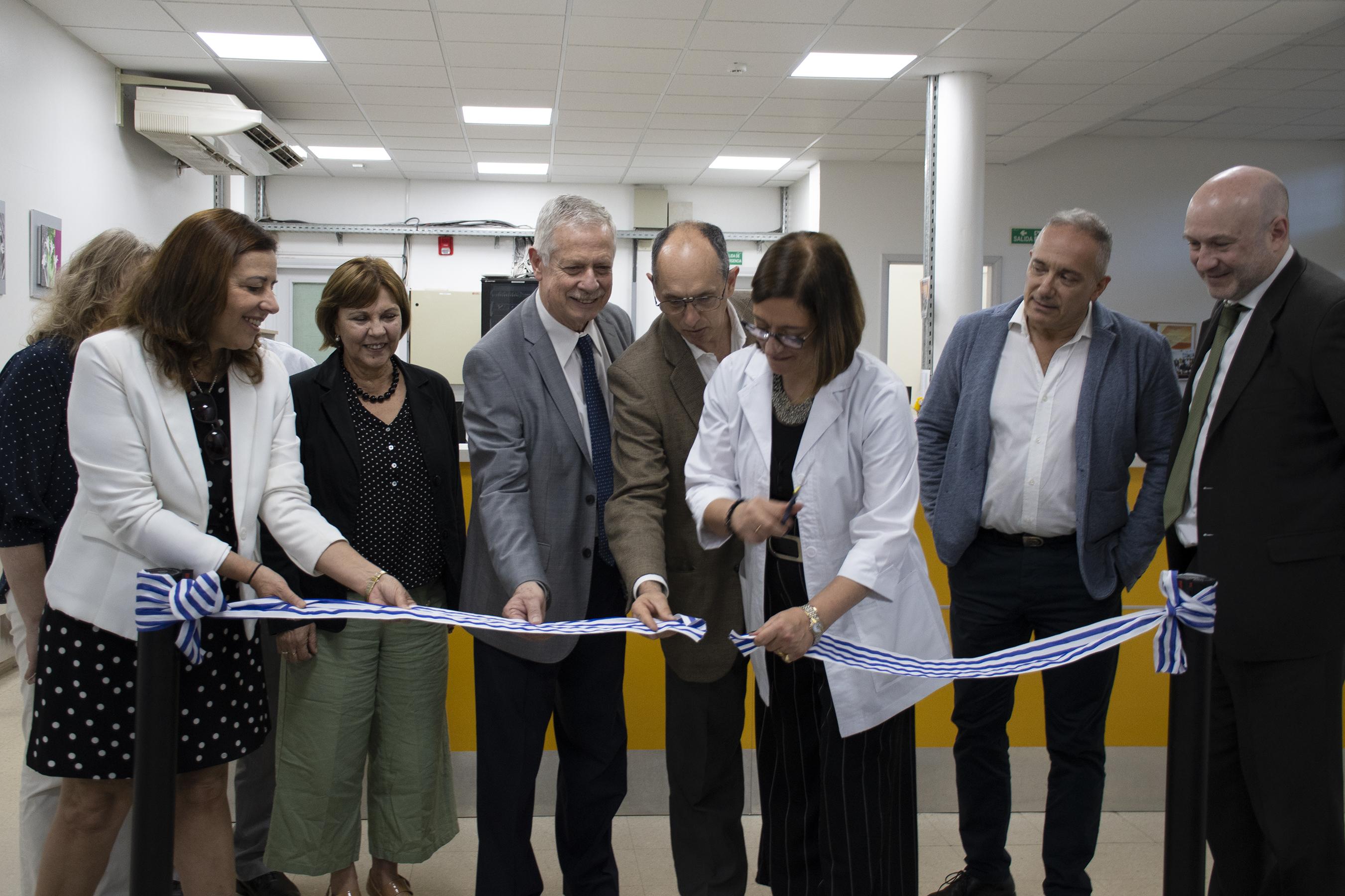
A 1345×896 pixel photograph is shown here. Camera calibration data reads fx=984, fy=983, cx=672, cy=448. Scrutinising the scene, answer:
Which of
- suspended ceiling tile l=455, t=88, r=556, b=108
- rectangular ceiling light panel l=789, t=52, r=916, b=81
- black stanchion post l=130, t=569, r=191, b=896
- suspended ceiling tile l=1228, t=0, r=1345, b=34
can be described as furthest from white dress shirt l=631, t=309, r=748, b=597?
suspended ceiling tile l=455, t=88, r=556, b=108

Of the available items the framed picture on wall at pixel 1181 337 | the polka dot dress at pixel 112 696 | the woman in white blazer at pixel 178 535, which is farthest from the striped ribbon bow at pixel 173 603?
the framed picture on wall at pixel 1181 337

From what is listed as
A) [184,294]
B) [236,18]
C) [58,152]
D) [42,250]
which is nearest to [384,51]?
[236,18]

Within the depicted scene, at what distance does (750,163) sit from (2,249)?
662cm

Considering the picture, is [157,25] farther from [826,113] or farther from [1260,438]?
[1260,438]

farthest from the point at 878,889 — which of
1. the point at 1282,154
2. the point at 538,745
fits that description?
the point at 1282,154

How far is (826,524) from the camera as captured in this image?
5.92 ft

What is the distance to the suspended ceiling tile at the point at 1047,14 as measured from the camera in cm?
553

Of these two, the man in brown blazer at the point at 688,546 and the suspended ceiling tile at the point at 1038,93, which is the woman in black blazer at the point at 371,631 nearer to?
the man in brown blazer at the point at 688,546

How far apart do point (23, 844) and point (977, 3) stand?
569cm

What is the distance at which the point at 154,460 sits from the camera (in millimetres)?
1827

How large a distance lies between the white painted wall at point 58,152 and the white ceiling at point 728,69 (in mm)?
220

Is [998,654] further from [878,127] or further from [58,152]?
[878,127]

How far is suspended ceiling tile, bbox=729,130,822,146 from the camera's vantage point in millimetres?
8609

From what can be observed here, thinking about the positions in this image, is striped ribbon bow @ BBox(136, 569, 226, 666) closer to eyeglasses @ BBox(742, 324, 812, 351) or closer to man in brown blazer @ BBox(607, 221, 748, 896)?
man in brown blazer @ BBox(607, 221, 748, 896)
